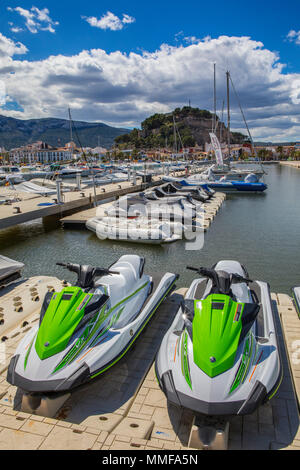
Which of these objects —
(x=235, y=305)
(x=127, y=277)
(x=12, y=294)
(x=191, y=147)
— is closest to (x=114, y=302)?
(x=127, y=277)

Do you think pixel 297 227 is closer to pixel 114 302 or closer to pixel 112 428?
pixel 114 302

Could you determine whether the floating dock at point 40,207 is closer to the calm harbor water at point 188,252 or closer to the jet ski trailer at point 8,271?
the calm harbor water at point 188,252

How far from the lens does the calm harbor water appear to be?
14.0 meters

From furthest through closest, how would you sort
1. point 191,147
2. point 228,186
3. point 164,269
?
point 191,147, point 228,186, point 164,269

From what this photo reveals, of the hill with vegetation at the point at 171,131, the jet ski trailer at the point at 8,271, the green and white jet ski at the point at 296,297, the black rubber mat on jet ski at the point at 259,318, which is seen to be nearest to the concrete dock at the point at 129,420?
the black rubber mat on jet ski at the point at 259,318

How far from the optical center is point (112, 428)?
471 cm

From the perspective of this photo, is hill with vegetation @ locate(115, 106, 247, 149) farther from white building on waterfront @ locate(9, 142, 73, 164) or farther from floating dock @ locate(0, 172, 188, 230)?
floating dock @ locate(0, 172, 188, 230)

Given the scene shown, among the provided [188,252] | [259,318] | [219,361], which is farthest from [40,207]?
[219,361]

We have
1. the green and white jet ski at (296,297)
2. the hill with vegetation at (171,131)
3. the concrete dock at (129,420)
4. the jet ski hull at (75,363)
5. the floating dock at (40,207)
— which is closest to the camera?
the concrete dock at (129,420)

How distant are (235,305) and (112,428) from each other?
2655 mm

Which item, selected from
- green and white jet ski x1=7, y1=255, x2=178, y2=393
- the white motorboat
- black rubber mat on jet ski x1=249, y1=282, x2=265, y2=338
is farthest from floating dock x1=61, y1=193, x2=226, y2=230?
green and white jet ski x1=7, y1=255, x2=178, y2=393

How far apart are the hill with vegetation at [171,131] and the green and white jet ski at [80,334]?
149 m

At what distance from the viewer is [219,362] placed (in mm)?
4719

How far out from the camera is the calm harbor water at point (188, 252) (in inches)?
550
